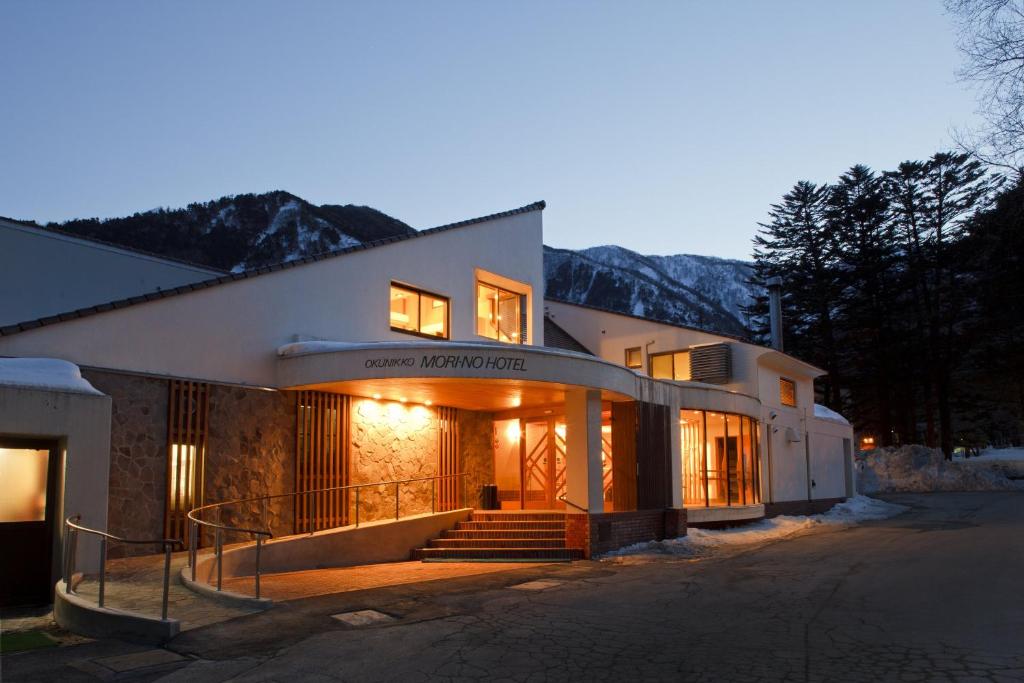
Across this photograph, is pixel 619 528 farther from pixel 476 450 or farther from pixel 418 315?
pixel 418 315

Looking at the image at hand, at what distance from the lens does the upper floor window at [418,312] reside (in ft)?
61.2

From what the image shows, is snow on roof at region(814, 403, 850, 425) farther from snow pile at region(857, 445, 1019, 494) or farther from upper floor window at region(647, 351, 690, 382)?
snow pile at region(857, 445, 1019, 494)

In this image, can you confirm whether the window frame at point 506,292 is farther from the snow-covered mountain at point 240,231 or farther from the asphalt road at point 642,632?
the snow-covered mountain at point 240,231

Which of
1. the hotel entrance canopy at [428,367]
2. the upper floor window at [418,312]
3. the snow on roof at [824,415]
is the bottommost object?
the snow on roof at [824,415]

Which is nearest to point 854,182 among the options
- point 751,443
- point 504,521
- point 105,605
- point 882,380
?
point 882,380

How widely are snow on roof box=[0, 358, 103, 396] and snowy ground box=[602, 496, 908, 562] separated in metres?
9.81

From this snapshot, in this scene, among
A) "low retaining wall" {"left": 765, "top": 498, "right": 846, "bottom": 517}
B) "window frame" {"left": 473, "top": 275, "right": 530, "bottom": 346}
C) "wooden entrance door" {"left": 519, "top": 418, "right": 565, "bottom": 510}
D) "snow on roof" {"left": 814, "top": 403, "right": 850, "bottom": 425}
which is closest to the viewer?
"wooden entrance door" {"left": 519, "top": 418, "right": 565, "bottom": 510}

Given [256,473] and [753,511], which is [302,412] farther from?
[753,511]

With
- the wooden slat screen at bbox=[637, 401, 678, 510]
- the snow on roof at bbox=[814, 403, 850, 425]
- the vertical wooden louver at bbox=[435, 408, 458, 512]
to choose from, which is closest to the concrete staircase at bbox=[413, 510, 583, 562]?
the vertical wooden louver at bbox=[435, 408, 458, 512]

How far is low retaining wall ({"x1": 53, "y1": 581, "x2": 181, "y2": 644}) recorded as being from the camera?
8.33m

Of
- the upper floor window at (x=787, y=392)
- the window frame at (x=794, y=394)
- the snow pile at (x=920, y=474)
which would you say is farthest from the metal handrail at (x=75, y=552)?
the snow pile at (x=920, y=474)

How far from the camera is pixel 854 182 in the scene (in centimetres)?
5216

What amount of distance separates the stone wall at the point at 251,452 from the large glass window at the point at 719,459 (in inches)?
394

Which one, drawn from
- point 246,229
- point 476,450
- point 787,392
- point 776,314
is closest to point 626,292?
point 246,229
